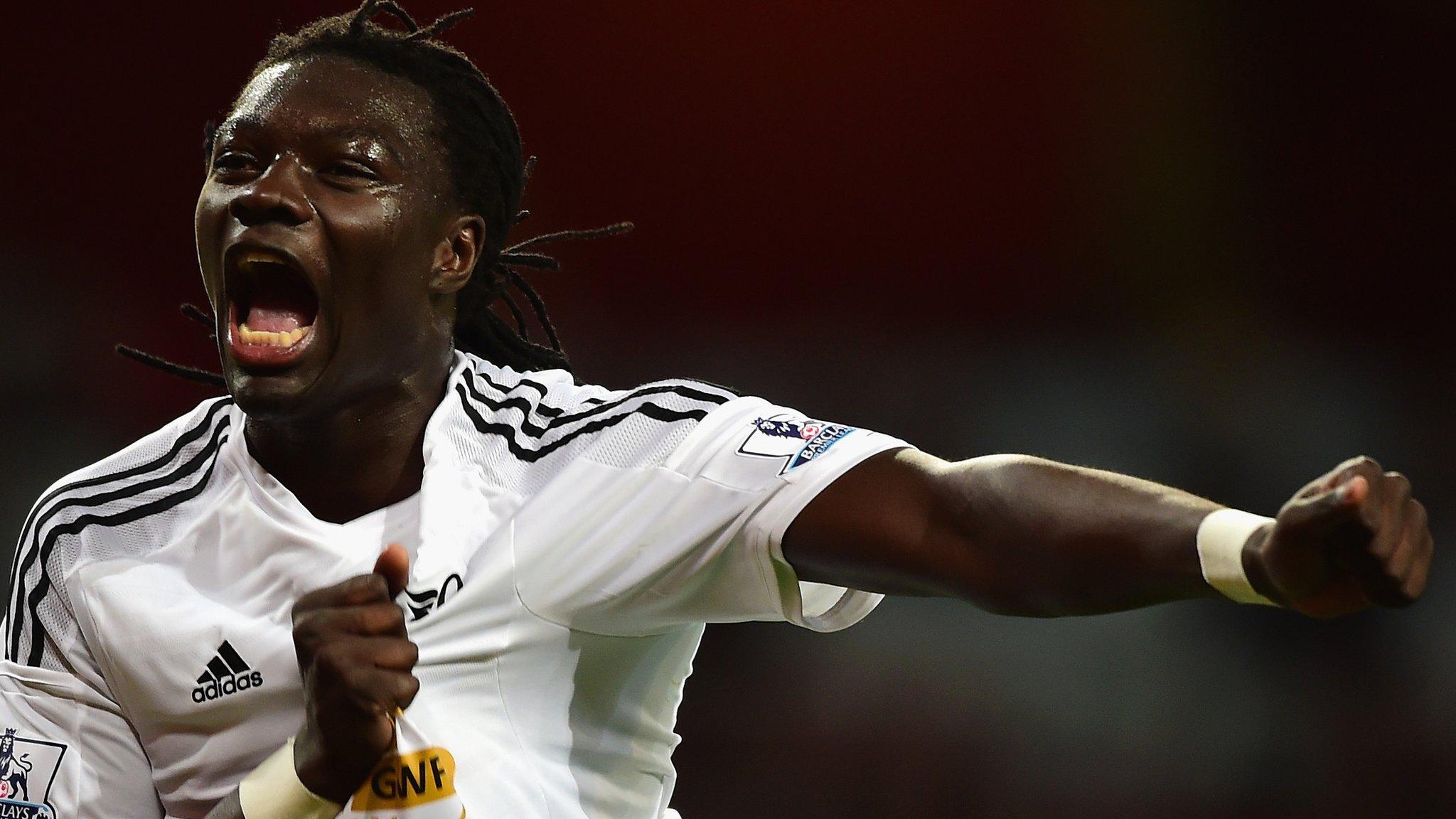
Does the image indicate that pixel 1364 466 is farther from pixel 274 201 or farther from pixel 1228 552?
pixel 274 201

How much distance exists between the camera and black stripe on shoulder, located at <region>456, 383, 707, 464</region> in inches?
73.2

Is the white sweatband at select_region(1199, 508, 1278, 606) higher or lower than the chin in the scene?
higher

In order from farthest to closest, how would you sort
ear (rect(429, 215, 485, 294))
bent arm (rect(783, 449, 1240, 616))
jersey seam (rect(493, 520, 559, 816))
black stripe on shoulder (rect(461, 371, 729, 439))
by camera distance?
ear (rect(429, 215, 485, 294)) < black stripe on shoulder (rect(461, 371, 729, 439)) < jersey seam (rect(493, 520, 559, 816)) < bent arm (rect(783, 449, 1240, 616))

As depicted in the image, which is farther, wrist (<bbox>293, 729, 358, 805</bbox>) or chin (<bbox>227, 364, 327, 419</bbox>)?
chin (<bbox>227, 364, 327, 419</bbox>)

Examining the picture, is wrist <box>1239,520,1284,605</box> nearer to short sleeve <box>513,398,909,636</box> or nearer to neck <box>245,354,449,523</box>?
short sleeve <box>513,398,909,636</box>

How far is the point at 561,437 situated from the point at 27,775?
785 millimetres

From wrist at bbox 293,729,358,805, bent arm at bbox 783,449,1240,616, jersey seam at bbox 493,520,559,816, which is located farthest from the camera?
jersey seam at bbox 493,520,559,816

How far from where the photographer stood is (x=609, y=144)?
4.06 m

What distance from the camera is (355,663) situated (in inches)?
62.1

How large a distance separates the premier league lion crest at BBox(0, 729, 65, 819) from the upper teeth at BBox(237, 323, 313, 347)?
558 millimetres

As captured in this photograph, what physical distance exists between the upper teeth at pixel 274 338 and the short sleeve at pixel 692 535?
383 mm

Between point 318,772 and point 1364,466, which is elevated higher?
point 1364,466

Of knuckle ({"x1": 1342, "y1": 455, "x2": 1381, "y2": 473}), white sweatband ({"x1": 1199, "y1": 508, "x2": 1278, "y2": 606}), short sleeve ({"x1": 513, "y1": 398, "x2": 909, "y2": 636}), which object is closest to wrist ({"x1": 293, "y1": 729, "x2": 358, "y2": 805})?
short sleeve ({"x1": 513, "y1": 398, "x2": 909, "y2": 636})

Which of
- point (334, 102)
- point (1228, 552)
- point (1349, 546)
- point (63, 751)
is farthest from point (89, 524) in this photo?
point (1349, 546)
